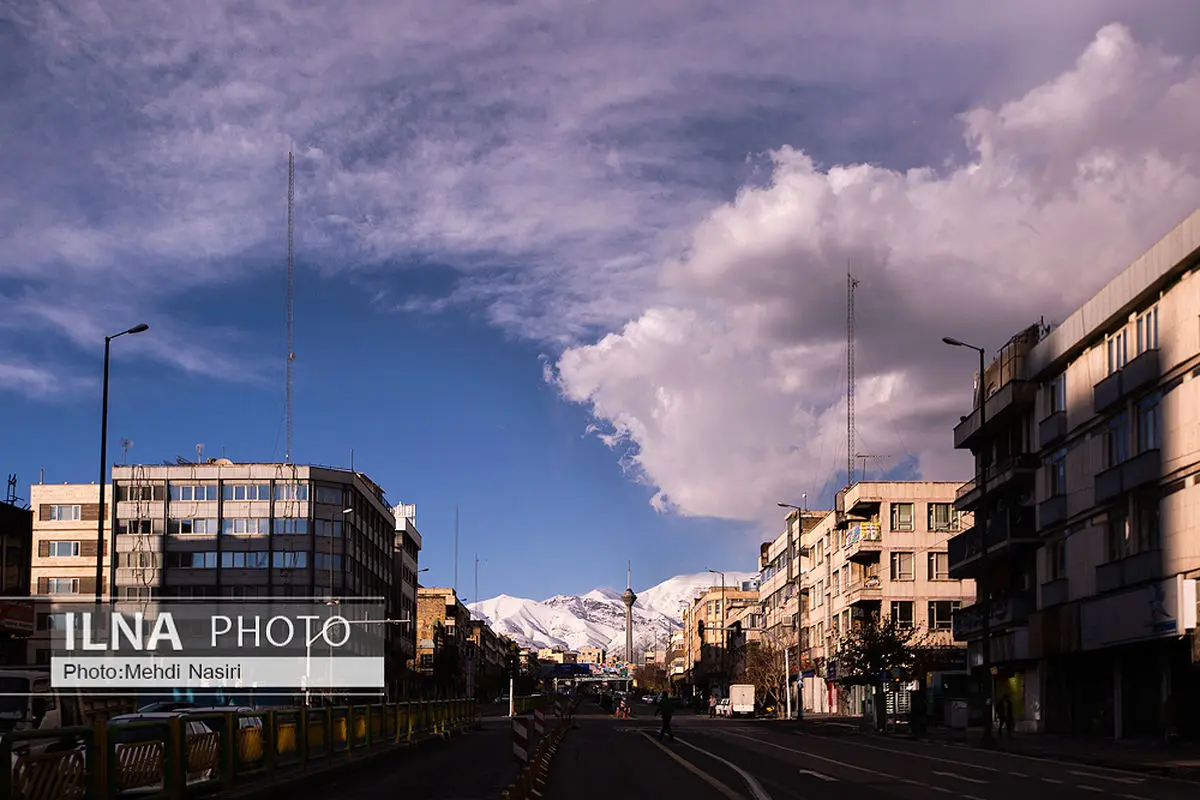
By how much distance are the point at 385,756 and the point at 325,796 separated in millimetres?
11661

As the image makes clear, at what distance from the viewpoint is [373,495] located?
123938 millimetres

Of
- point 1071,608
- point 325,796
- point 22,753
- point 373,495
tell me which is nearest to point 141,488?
point 373,495

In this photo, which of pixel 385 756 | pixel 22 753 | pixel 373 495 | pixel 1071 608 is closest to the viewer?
pixel 22 753

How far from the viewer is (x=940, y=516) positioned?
93.5 meters

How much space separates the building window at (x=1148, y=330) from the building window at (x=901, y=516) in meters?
47.1

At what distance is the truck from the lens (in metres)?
97.8

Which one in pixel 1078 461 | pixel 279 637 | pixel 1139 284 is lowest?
pixel 279 637

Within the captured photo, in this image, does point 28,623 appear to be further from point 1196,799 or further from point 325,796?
point 1196,799

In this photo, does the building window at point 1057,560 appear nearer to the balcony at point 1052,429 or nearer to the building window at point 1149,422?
the balcony at point 1052,429

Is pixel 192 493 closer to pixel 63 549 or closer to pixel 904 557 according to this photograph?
pixel 63 549

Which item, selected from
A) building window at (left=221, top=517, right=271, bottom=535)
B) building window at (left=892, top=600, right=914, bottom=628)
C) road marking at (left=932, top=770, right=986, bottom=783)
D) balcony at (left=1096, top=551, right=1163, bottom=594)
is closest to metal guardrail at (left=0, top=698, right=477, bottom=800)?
road marking at (left=932, top=770, right=986, bottom=783)

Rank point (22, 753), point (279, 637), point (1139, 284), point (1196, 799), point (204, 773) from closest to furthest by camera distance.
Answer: point (22, 753) < point (204, 773) < point (1196, 799) < point (1139, 284) < point (279, 637)

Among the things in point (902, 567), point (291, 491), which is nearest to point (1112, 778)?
point (902, 567)

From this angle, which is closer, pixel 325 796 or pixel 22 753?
pixel 22 753
